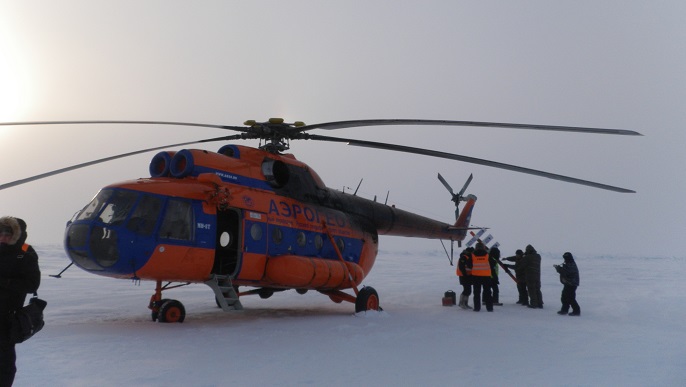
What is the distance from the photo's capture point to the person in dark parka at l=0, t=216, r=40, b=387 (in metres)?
3.81

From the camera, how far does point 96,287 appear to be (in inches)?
639

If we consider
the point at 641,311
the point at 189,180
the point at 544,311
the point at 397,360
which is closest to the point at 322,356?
the point at 397,360

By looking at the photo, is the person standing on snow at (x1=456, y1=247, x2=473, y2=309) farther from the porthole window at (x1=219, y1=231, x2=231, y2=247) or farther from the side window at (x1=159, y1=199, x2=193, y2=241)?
the side window at (x1=159, y1=199, x2=193, y2=241)

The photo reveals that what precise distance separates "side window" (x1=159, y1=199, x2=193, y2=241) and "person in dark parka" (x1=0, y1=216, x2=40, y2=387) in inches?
179

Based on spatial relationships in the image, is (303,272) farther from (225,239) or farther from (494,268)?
(494,268)

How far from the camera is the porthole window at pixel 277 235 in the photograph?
10.4 metres

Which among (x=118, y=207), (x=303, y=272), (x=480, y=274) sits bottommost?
(x=480, y=274)

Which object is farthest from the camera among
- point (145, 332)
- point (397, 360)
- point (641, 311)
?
point (641, 311)

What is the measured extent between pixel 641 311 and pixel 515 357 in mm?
7854

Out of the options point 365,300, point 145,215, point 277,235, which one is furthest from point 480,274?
point 145,215

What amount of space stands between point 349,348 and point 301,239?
4.26 meters

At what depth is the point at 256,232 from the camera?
9.97 m

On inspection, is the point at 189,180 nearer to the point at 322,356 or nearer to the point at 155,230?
the point at 155,230

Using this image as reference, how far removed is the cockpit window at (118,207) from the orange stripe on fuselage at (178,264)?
2.45 ft
